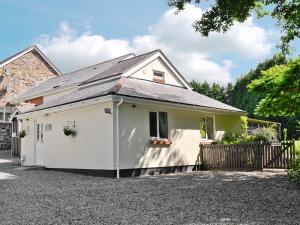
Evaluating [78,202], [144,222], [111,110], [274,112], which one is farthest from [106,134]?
[144,222]

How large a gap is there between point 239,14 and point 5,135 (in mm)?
23829

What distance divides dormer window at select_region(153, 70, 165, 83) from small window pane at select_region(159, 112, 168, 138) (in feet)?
13.8

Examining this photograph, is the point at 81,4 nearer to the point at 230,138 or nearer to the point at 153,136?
the point at 153,136

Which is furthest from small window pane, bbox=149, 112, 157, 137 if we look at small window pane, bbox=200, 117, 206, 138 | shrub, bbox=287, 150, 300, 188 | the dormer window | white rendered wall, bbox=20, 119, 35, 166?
white rendered wall, bbox=20, 119, 35, 166

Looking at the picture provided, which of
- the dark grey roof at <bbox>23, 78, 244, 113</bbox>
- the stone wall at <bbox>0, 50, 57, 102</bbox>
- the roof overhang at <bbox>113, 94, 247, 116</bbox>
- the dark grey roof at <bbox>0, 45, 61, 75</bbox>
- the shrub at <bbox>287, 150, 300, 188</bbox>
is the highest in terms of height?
the dark grey roof at <bbox>0, 45, 61, 75</bbox>

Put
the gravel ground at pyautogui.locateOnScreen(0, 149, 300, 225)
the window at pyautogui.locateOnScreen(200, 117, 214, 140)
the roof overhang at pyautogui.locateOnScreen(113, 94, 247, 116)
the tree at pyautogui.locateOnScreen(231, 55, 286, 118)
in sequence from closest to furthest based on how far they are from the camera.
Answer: the gravel ground at pyautogui.locateOnScreen(0, 149, 300, 225) → the roof overhang at pyautogui.locateOnScreen(113, 94, 247, 116) → the window at pyautogui.locateOnScreen(200, 117, 214, 140) → the tree at pyautogui.locateOnScreen(231, 55, 286, 118)

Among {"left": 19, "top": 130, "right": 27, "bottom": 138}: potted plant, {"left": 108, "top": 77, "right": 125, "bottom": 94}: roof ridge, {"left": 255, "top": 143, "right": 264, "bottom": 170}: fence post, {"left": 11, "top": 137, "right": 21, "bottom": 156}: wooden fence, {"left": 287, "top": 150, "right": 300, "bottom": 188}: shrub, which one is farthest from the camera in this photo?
{"left": 11, "top": 137, "right": 21, "bottom": 156}: wooden fence

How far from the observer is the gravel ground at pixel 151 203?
248 inches

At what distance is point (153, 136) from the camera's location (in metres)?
15.2

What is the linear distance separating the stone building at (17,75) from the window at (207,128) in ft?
59.0

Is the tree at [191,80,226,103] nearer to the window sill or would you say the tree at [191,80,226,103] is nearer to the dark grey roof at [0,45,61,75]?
the dark grey roof at [0,45,61,75]

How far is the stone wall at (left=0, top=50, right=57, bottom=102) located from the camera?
3142 cm

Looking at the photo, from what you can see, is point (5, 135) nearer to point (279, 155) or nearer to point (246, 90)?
point (279, 155)

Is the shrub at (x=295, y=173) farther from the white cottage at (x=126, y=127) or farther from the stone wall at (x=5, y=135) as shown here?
the stone wall at (x=5, y=135)
